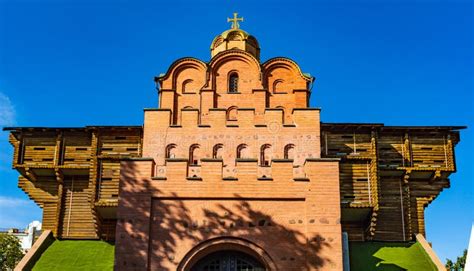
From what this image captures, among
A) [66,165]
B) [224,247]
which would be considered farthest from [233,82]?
[224,247]

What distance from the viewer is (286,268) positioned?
72.1 feet

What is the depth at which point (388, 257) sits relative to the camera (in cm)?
2872

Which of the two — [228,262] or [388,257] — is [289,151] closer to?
[228,262]

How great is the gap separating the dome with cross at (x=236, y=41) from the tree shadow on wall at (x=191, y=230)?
13.4 meters

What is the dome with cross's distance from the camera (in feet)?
112

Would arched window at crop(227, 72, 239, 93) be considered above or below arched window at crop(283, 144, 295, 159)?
above

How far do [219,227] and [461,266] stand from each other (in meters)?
21.9

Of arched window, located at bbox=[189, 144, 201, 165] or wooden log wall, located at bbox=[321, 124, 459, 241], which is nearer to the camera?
arched window, located at bbox=[189, 144, 201, 165]

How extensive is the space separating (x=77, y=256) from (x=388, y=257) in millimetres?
14986

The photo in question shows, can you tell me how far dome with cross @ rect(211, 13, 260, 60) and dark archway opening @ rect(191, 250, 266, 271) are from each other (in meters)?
14.4

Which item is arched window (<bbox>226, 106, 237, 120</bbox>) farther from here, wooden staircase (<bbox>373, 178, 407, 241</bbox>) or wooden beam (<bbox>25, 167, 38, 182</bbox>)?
wooden beam (<bbox>25, 167, 38, 182</bbox>)

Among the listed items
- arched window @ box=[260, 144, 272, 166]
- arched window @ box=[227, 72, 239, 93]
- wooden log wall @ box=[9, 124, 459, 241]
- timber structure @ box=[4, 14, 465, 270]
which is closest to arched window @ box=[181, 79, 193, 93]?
timber structure @ box=[4, 14, 465, 270]

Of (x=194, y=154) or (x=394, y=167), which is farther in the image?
(x=394, y=167)

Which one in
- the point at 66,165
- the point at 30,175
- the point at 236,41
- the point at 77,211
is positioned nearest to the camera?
the point at 66,165
